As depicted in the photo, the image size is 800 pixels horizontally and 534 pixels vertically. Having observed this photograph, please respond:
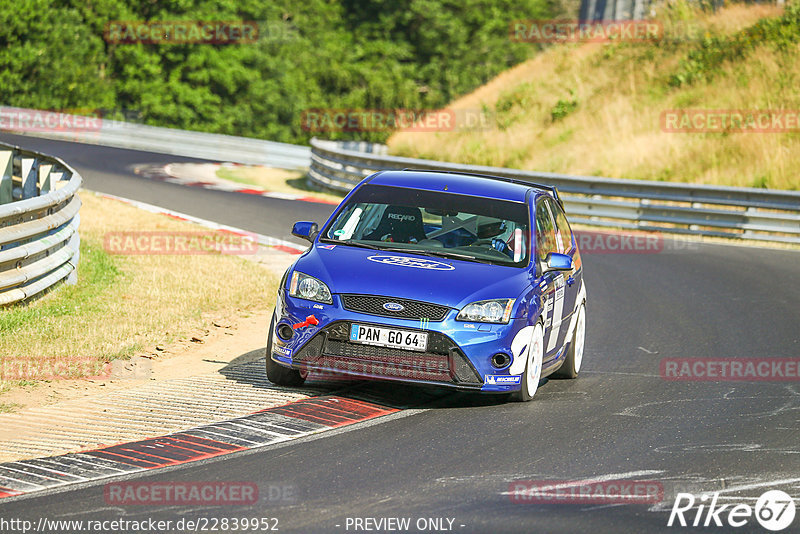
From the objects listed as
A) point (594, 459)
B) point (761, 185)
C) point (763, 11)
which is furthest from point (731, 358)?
point (763, 11)

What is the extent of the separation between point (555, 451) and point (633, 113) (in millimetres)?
26425

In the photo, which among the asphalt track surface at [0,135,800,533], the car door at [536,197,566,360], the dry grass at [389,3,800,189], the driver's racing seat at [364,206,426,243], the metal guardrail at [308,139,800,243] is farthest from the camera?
the dry grass at [389,3,800,189]

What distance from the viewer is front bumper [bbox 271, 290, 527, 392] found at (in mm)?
7965

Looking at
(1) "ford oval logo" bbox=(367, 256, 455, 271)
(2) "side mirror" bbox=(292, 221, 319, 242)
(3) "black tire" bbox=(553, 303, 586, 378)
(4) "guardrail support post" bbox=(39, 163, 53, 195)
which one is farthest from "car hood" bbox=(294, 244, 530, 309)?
(4) "guardrail support post" bbox=(39, 163, 53, 195)

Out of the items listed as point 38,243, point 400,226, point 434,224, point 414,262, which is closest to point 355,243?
point 400,226

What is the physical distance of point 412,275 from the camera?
8258 millimetres

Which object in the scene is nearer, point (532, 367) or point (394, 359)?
point (394, 359)

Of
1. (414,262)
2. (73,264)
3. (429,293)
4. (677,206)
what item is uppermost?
(414,262)

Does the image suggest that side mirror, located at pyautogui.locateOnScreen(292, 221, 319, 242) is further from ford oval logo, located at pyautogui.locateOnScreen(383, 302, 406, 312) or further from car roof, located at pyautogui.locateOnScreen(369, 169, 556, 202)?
ford oval logo, located at pyautogui.locateOnScreen(383, 302, 406, 312)

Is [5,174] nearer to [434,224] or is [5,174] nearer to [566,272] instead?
[434,224]

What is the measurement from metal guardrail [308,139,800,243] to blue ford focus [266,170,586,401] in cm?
1206

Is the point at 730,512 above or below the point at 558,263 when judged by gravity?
below

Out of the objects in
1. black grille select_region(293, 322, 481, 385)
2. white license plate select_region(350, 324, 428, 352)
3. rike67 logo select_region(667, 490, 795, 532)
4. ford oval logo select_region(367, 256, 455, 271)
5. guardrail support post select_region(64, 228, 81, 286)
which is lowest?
guardrail support post select_region(64, 228, 81, 286)

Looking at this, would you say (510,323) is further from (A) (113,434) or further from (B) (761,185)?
(B) (761,185)
